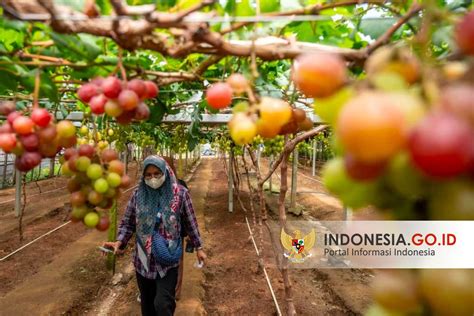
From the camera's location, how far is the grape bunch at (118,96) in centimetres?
112

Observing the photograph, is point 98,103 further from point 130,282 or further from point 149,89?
point 130,282

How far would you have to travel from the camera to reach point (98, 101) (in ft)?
3.78

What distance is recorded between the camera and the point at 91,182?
145cm

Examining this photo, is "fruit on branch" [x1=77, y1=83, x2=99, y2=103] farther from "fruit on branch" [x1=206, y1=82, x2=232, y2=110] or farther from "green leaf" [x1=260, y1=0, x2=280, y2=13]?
"green leaf" [x1=260, y1=0, x2=280, y2=13]

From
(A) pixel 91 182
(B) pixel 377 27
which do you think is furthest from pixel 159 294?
(B) pixel 377 27

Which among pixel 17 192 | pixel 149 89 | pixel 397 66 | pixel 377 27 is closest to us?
pixel 397 66

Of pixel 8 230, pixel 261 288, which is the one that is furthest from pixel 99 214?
pixel 8 230

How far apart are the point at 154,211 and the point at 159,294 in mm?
754

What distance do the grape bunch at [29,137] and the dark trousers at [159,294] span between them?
259cm

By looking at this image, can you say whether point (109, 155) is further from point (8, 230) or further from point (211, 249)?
point (8, 230)

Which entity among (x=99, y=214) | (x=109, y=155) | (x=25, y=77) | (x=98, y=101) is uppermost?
(x=25, y=77)

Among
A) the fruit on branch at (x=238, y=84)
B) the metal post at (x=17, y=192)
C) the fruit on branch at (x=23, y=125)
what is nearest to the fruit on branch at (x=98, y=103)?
the fruit on branch at (x=23, y=125)

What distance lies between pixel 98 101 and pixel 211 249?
7.04 m

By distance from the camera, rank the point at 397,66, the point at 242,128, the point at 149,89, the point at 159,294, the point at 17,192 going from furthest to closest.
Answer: the point at 17,192 → the point at 159,294 → the point at 149,89 → the point at 242,128 → the point at 397,66
